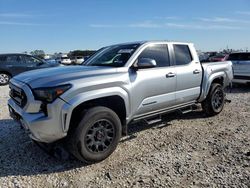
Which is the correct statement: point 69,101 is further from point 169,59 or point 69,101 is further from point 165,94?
point 169,59

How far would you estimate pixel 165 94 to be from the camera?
5211 mm

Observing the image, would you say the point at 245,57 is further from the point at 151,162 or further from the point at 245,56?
the point at 151,162

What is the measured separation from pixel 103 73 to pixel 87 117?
0.78 metres

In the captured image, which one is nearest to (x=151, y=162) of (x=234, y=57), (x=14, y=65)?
(x=234, y=57)

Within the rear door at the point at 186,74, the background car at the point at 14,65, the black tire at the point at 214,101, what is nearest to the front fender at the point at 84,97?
the rear door at the point at 186,74

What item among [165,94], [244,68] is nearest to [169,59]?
[165,94]

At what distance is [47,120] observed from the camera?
12.0 feet

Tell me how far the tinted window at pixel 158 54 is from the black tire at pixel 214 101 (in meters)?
1.86

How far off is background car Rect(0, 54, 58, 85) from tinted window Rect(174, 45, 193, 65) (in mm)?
9686

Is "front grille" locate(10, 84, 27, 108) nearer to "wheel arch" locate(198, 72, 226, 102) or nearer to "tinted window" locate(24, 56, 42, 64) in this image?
"wheel arch" locate(198, 72, 226, 102)

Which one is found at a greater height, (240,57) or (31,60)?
(31,60)

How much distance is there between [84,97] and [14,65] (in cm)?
1216

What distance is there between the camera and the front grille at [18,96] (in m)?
3.95

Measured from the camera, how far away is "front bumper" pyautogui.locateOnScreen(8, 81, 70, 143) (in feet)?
12.0
